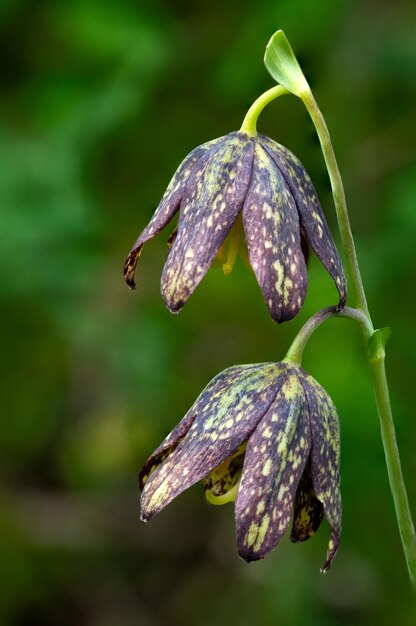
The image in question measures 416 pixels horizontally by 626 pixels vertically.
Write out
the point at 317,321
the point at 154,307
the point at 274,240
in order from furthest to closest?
the point at 154,307 < the point at 317,321 < the point at 274,240

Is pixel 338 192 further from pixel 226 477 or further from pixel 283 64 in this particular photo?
pixel 226 477

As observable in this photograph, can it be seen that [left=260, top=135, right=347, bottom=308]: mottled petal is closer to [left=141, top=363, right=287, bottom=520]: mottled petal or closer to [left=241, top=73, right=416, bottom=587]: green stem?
[left=241, top=73, right=416, bottom=587]: green stem

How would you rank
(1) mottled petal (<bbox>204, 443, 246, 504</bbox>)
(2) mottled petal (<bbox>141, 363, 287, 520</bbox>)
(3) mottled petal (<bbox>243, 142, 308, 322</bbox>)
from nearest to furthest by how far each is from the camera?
(3) mottled petal (<bbox>243, 142, 308, 322</bbox>)
(2) mottled petal (<bbox>141, 363, 287, 520</bbox>)
(1) mottled petal (<bbox>204, 443, 246, 504</bbox>)

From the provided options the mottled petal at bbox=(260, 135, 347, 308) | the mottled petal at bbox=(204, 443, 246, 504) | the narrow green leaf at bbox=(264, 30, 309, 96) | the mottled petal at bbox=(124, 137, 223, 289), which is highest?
the narrow green leaf at bbox=(264, 30, 309, 96)

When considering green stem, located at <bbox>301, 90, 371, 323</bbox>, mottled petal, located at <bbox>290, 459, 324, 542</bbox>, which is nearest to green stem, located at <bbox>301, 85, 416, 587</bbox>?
green stem, located at <bbox>301, 90, 371, 323</bbox>

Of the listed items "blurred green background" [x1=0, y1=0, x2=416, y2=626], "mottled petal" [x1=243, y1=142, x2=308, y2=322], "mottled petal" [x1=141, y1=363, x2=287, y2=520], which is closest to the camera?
"mottled petal" [x1=243, y1=142, x2=308, y2=322]

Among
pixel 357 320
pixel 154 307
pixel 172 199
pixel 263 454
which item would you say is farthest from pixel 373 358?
pixel 154 307

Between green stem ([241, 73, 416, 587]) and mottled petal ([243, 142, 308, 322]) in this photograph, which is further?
green stem ([241, 73, 416, 587])
